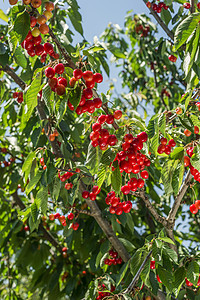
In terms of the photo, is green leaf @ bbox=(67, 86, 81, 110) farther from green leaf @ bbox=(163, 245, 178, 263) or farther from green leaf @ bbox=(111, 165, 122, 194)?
green leaf @ bbox=(163, 245, 178, 263)

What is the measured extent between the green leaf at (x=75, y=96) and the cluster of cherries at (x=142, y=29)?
3729 millimetres

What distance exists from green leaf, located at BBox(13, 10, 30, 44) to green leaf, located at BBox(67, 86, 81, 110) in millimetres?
286

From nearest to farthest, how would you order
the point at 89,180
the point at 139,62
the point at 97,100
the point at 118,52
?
1. the point at 97,100
2. the point at 118,52
3. the point at 89,180
4. the point at 139,62

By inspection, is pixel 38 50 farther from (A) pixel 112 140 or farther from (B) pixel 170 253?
(B) pixel 170 253

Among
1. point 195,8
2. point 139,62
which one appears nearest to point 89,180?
point 195,8

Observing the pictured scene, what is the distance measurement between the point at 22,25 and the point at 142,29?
3885 mm

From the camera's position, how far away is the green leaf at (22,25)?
50.7 inches

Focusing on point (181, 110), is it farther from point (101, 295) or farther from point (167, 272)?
point (101, 295)

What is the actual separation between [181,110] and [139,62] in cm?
336

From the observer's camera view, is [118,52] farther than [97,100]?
Yes

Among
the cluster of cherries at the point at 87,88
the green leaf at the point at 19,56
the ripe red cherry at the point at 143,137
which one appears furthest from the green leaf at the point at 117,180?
the green leaf at the point at 19,56

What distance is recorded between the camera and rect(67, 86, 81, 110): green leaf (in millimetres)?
1355

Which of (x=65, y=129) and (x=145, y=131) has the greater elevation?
(x=65, y=129)

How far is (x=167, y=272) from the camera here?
1.63 metres
